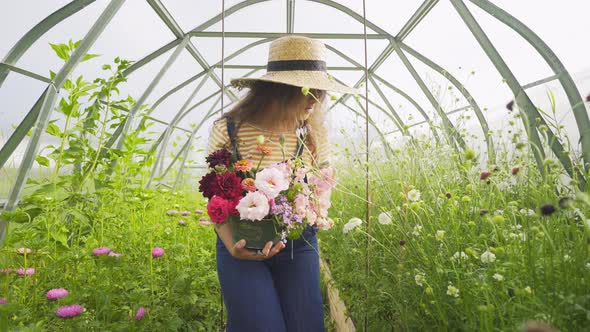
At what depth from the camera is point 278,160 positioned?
1.73 metres

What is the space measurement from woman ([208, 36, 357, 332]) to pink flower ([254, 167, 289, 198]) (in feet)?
0.43

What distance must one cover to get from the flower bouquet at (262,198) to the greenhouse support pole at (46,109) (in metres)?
1.53

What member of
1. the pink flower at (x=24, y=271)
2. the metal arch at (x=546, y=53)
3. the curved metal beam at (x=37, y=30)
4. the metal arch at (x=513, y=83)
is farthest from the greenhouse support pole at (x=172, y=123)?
the pink flower at (x=24, y=271)

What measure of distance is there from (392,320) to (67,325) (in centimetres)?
131

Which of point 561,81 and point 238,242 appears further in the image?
point 561,81

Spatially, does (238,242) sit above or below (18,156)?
below

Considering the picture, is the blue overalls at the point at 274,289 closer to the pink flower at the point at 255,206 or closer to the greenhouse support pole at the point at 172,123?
the pink flower at the point at 255,206

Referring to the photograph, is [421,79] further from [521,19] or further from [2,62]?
[2,62]

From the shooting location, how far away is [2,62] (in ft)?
8.85

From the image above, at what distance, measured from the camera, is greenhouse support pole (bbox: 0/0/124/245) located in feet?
7.74

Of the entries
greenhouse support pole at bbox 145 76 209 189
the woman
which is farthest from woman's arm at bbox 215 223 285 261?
greenhouse support pole at bbox 145 76 209 189

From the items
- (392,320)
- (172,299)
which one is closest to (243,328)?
(392,320)

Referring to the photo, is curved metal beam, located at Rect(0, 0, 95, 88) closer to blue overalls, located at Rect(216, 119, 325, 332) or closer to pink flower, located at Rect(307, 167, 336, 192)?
blue overalls, located at Rect(216, 119, 325, 332)

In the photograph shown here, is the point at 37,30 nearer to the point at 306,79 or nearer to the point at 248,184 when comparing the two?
the point at 306,79
